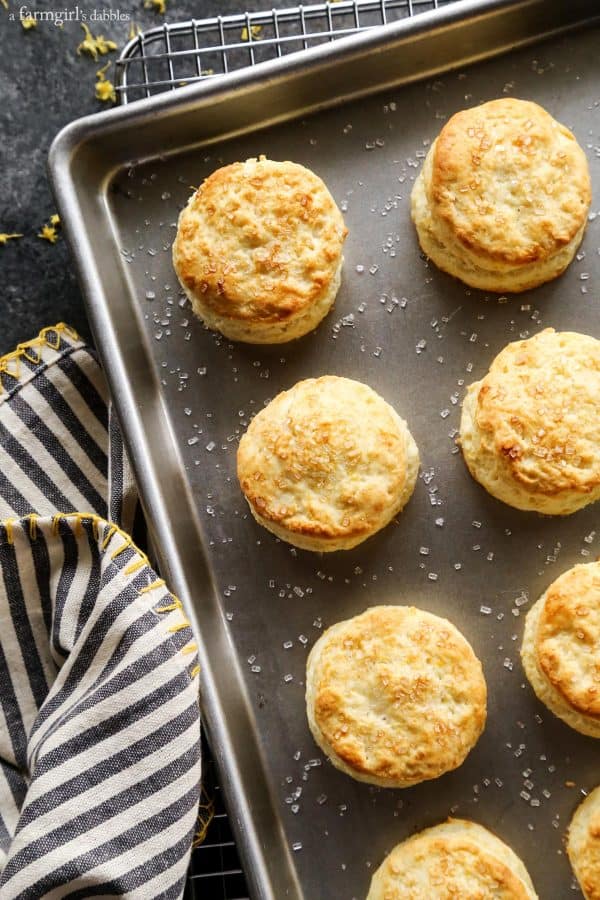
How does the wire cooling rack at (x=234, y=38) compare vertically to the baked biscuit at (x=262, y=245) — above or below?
above

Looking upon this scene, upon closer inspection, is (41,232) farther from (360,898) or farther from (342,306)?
(360,898)

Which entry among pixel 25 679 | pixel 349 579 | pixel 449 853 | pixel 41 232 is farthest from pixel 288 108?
pixel 449 853

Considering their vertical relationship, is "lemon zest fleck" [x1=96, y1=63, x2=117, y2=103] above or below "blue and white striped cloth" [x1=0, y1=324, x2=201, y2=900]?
above

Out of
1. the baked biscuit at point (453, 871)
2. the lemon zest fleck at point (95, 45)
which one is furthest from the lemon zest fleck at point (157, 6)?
the baked biscuit at point (453, 871)

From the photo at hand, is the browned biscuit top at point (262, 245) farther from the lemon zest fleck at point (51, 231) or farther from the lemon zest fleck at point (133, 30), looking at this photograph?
the lemon zest fleck at point (133, 30)

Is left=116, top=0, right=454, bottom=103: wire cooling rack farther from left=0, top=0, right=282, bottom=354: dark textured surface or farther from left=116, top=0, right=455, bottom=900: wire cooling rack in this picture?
left=0, top=0, right=282, bottom=354: dark textured surface

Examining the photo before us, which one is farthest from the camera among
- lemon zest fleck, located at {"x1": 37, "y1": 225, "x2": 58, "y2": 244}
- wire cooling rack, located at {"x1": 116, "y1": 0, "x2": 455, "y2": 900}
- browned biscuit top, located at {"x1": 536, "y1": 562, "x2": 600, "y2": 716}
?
lemon zest fleck, located at {"x1": 37, "y1": 225, "x2": 58, "y2": 244}

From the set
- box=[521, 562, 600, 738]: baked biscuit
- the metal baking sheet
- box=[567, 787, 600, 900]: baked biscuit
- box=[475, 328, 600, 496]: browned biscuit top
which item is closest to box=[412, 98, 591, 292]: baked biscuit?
the metal baking sheet
